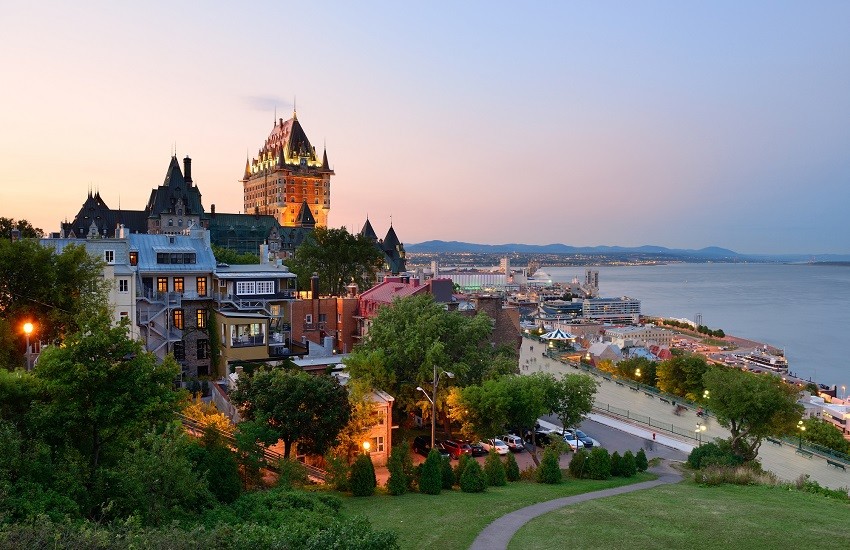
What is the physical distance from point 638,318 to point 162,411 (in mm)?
171194

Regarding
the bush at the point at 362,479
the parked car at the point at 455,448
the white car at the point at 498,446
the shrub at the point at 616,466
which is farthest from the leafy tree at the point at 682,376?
the bush at the point at 362,479

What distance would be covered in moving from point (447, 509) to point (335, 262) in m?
49.5

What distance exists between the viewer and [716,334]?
413 ft

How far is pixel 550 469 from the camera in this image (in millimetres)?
25906

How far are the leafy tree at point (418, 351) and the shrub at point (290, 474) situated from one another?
8180 millimetres

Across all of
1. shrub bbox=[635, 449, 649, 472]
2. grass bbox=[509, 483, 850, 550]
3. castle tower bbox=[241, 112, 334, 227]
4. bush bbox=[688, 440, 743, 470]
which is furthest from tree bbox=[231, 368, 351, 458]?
castle tower bbox=[241, 112, 334, 227]

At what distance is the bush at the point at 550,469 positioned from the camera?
2592 cm

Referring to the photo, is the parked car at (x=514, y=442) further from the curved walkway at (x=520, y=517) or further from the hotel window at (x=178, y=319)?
the hotel window at (x=178, y=319)

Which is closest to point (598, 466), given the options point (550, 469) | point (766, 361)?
point (550, 469)

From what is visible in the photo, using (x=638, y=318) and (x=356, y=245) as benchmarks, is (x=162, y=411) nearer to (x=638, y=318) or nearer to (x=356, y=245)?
(x=356, y=245)

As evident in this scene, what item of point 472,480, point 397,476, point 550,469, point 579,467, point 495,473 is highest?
point 397,476

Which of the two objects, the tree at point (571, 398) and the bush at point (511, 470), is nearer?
the bush at point (511, 470)

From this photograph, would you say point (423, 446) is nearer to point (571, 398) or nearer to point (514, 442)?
point (514, 442)

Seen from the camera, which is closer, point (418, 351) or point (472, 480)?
point (472, 480)
